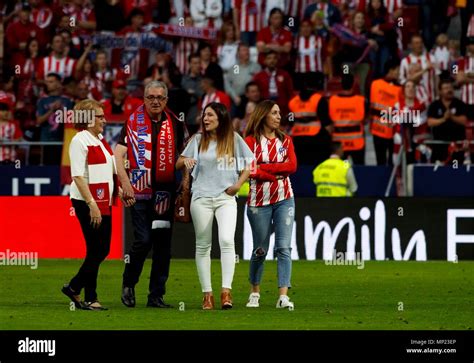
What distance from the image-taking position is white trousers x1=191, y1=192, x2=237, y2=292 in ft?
52.9

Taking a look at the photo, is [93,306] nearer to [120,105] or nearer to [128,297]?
[128,297]

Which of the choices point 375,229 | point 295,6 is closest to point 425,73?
point 295,6

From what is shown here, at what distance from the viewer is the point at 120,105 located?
88.8 feet

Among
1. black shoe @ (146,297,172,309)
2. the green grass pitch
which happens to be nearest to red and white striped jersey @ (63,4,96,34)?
the green grass pitch

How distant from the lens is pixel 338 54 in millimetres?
28078

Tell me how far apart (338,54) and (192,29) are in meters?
2.88

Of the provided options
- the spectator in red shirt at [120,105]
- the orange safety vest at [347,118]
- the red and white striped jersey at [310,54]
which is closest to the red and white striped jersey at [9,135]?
the spectator in red shirt at [120,105]

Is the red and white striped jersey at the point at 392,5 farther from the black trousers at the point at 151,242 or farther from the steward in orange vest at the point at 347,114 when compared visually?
the black trousers at the point at 151,242

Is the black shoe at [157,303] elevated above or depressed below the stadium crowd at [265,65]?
below

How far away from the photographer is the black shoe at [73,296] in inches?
639

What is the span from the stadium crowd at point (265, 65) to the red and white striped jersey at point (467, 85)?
0.07 ft

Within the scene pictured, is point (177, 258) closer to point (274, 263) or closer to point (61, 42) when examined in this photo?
point (274, 263)

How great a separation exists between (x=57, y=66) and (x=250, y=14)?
3.77 m

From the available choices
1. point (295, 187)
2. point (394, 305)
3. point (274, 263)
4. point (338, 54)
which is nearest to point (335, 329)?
point (394, 305)
